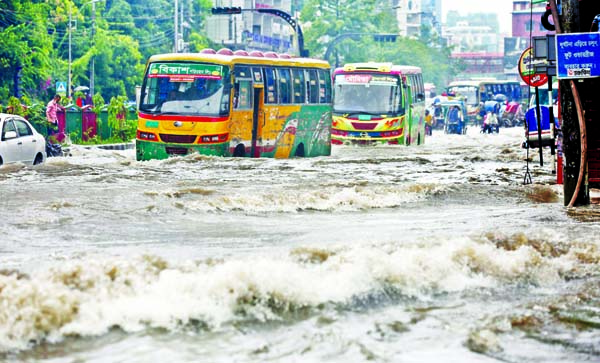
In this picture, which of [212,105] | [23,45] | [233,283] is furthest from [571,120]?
[23,45]

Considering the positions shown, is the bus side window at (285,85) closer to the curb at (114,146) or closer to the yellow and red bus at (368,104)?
the yellow and red bus at (368,104)

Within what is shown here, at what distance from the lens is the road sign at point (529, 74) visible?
18.0 metres

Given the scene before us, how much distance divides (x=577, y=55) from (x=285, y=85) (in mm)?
14902

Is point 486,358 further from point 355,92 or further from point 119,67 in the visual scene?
point 119,67

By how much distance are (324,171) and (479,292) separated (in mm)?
13835

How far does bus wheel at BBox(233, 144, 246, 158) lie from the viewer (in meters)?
25.7

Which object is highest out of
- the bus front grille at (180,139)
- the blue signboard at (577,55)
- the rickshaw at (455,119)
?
the blue signboard at (577,55)

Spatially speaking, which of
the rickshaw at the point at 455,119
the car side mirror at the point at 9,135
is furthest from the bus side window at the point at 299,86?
the rickshaw at the point at 455,119

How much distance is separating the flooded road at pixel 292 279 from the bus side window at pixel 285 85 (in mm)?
11898

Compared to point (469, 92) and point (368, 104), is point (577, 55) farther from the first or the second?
point (469, 92)

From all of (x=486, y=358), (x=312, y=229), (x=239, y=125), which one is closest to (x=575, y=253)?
(x=312, y=229)

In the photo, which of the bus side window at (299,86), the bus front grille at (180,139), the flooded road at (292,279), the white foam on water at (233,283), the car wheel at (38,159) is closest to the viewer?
the flooded road at (292,279)

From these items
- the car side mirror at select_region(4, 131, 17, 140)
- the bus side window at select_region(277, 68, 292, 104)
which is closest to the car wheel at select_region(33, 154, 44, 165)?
the car side mirror at select_region(4, 131, 17, 140)

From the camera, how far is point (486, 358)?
718 centimetres
